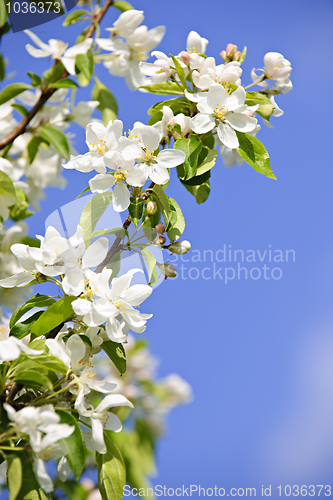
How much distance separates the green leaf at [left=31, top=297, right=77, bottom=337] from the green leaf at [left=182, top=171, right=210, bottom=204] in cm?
49

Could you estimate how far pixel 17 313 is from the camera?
109cm

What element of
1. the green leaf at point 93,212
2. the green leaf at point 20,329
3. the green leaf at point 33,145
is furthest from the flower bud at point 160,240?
the green leaf at point 33,145

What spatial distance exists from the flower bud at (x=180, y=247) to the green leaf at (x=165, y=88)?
49 centimetres

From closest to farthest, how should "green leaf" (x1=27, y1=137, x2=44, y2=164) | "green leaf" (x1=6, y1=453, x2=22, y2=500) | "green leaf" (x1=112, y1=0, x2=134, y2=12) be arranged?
"green leaf" (x1=6, y1=453, x2=22, y2=500)
"green leaf" (x1=112, y1=0, x2=134, y2=12)
"green leaf" (x1=27, y1=137, x2=44, y2=164)

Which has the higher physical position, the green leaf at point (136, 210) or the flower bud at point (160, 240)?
the green leaf at point (136, 210)

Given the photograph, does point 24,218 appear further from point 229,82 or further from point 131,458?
point 131,458

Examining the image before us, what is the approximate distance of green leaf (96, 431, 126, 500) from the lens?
973 mm

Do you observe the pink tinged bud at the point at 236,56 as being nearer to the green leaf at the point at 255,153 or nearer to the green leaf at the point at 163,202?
the green leaf at the point at 255,153

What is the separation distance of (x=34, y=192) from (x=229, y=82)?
1088mm

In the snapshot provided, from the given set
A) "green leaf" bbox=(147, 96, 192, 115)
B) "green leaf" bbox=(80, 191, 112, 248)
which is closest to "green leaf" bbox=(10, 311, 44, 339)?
"green leaf" bbox=(80, 191, 112, 248)

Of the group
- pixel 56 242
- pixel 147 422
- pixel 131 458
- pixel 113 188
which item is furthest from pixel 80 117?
pixel 147 422

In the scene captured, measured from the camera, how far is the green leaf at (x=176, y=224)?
1.11m

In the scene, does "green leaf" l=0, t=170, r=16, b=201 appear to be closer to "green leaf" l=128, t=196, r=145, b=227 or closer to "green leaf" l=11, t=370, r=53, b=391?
"green leaf" l=128, t=196, r=145, b=227

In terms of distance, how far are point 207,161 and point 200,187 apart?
96 millimetres
